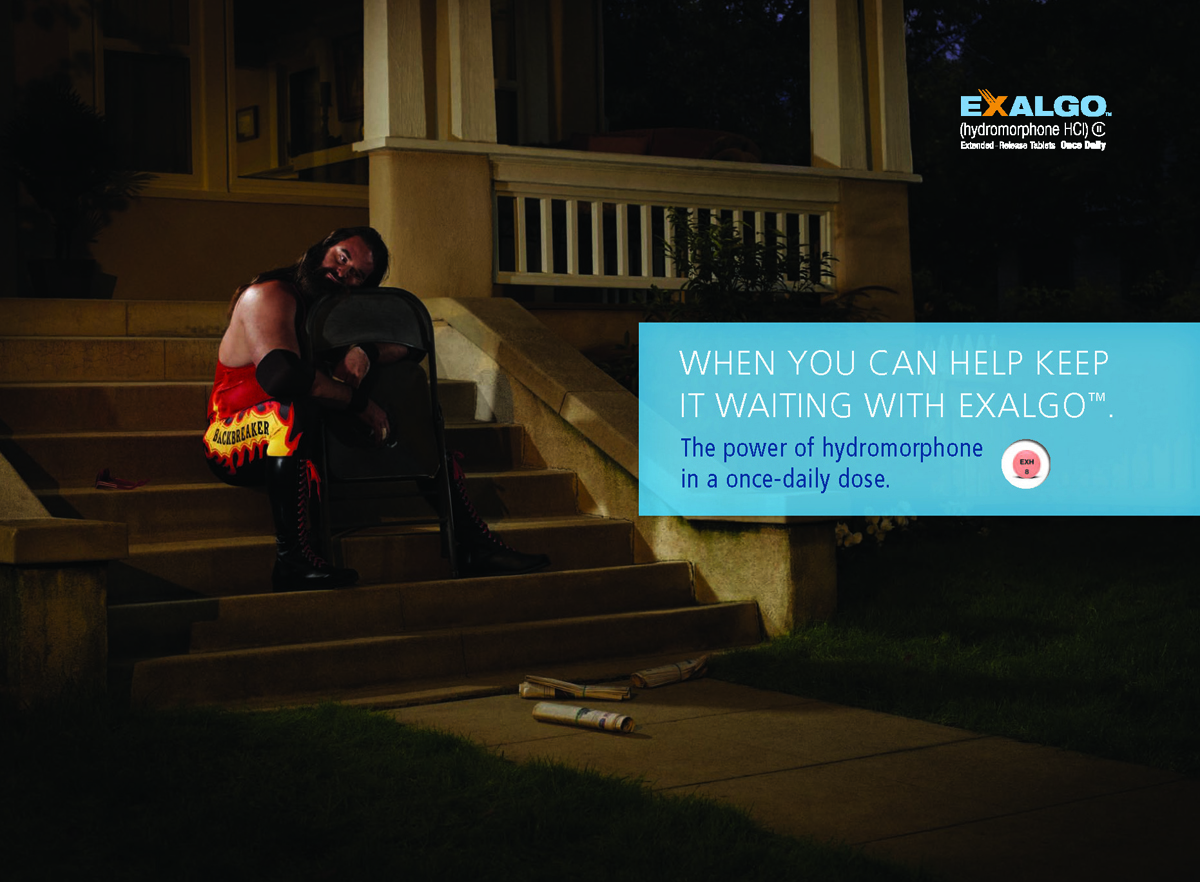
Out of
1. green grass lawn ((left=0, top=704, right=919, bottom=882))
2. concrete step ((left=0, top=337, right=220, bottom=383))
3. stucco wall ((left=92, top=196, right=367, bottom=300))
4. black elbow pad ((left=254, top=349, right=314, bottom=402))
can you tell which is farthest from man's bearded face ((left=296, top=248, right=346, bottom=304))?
stucco wall ((left=92, top=196, right=367, bottom=300))

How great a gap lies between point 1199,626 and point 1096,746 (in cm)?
240

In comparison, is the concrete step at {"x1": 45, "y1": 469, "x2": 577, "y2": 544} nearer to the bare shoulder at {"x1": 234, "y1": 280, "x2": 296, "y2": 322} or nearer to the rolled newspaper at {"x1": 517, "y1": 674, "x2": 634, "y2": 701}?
the bare shoulder at {"x1": 234, "y1": 280, "x2": 296, "y2": 322}

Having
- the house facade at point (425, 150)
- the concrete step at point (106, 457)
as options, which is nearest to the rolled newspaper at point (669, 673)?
the concrete step at point (106, 457)

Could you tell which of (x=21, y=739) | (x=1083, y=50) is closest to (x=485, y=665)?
(x=21, y=739)

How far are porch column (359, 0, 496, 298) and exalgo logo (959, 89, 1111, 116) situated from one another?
38.5ft

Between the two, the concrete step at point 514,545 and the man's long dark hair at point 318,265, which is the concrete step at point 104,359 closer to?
the man's long dark hair at point 318,265

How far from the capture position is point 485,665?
22.3 ft

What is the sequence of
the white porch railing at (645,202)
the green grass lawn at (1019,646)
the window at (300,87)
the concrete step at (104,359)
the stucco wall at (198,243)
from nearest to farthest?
1. the green grass lawn at (1019,646)
2. the concrete step at (104,359)
3. the white porch railing at (645,202)
4. the stucco wall at (198,243)
5. the window at (300,87)

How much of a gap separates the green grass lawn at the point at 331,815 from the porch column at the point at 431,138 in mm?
4647

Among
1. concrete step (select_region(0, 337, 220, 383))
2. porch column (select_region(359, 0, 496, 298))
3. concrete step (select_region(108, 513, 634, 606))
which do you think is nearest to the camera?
concrete step (select_region(108, 513, 634, 606))

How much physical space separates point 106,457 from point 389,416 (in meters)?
1.47

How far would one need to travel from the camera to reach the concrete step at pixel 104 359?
329 inches

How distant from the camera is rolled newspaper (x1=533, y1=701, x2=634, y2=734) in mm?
5781

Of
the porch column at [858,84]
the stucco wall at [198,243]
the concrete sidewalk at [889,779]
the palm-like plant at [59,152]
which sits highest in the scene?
the porch column at [858,84]
